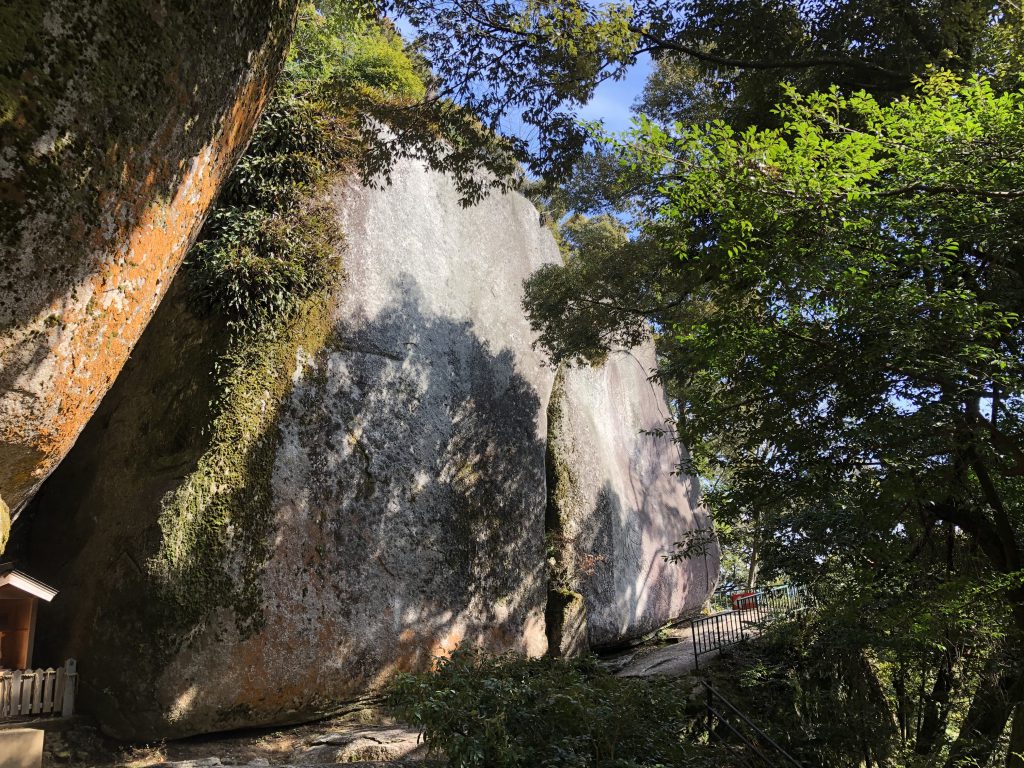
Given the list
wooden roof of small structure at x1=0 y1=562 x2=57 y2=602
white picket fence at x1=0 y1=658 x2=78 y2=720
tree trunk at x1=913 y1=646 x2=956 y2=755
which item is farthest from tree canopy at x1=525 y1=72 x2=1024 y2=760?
white picket fence at x1=0 y1=658 x2=78 y2=720

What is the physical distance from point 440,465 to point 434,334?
6.97 ft

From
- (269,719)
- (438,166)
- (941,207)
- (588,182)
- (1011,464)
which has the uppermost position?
(588,182)

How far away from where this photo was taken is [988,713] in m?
8.93

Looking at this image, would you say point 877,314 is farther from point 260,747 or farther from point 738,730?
point 260,747

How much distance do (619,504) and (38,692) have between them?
399 inches

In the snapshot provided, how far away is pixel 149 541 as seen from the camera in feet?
27.9

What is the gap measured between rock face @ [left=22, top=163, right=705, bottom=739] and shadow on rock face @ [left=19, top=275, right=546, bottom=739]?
1.0 inches

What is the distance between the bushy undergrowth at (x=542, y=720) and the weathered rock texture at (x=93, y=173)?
10.6ft

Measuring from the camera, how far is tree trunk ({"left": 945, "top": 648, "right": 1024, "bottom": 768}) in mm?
8461

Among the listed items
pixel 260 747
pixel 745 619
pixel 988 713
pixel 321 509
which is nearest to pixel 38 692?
pixel 260 747

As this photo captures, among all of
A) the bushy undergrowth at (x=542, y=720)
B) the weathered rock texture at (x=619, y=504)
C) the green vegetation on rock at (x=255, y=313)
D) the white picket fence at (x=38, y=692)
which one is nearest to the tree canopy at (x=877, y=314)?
the bushy undergrowth at (x=542, y=720)

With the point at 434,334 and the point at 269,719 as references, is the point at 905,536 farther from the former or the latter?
the point at 269,719

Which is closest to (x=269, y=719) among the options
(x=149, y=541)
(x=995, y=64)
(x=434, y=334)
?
(x=149, y=541)

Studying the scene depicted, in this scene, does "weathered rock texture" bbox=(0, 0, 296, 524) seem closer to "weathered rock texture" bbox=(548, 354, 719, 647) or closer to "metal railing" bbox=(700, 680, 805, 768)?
"metal railing" bbox=(700, 680, 805, 768)
